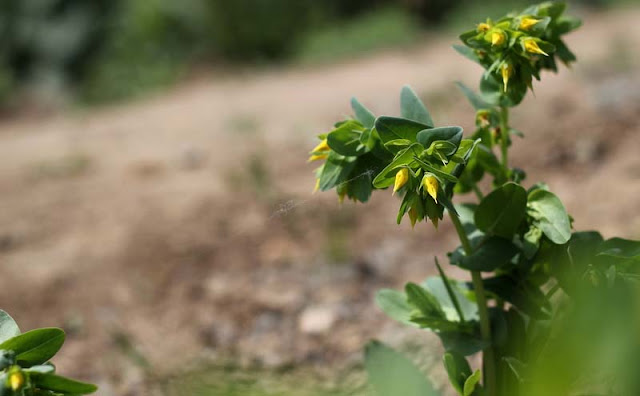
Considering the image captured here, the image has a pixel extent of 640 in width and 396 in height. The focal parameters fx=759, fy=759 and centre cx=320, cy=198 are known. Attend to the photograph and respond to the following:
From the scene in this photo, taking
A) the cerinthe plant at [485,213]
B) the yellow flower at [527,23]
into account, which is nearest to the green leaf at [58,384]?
the cerinthe plant at [485,213]

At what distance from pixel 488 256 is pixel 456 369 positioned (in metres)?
0.22

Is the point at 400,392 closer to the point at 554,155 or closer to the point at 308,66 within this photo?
the point at 554,155

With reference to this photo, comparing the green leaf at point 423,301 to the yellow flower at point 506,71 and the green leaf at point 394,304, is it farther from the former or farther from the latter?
the yellow flower at point 506,71

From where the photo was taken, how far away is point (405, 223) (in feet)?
11.4

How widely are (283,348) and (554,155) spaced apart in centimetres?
182

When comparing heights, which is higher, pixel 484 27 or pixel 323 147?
pixel 484 27

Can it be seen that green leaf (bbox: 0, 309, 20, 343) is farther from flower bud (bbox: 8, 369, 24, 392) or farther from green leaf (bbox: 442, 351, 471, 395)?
green leaf (bbox: 442, 351, 471, 395)

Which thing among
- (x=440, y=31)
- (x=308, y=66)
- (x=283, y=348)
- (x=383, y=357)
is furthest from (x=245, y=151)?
(x=440, y=31)

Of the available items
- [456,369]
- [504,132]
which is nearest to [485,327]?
[456,369]

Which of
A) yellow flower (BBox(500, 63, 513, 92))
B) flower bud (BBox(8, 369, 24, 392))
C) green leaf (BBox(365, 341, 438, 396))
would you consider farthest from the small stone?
flower bud (BBox(8, 369, 24, 392))

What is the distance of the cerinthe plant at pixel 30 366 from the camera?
40.7 inches

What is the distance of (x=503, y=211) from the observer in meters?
1.33

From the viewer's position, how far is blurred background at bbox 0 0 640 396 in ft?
8.65

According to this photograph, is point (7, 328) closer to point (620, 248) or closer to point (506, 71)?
point (506, 71)
